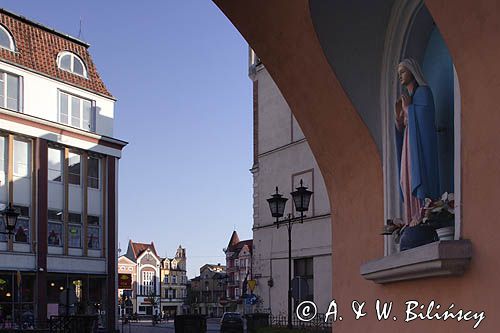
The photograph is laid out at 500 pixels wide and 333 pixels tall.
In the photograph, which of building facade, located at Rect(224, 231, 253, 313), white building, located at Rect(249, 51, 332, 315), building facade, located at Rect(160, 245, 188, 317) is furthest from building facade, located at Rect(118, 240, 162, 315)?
white building, located at Rect(249, 51, 332, 315)

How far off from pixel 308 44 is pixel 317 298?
20.6 m

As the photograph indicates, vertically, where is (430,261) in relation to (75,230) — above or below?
below

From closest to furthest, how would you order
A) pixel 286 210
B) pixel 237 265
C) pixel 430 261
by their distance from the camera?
pixel 430 261
pixel 286 210
pixel 237 265

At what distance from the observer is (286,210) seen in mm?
28453

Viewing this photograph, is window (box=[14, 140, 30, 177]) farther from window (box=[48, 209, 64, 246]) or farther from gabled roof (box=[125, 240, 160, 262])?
gabled roof (box=[125, 240, 160, 262])

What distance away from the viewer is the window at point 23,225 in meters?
31.6

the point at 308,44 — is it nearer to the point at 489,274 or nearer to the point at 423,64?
the point at 423,64

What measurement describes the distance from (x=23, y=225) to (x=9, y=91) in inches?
233

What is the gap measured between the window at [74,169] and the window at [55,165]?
569 millimetres

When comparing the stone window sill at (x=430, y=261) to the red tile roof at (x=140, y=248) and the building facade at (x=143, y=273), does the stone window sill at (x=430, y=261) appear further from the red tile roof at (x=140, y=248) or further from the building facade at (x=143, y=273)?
the red tile roof at (x=140, y=248)

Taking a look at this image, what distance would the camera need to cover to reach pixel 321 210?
2572cm

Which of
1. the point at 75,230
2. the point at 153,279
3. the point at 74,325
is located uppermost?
the point at 75,230

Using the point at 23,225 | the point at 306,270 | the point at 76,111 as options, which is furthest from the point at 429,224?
the point at 76,111

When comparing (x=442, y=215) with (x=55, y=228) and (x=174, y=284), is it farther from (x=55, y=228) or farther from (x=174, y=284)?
(x=174, y=284)
